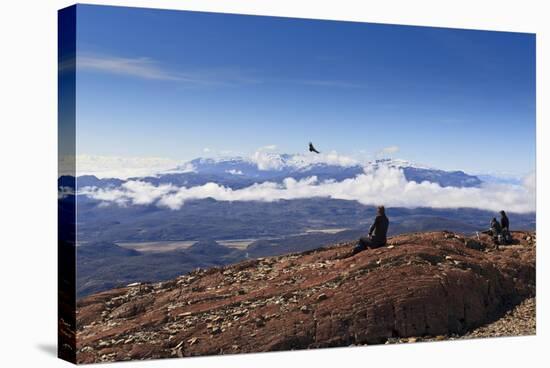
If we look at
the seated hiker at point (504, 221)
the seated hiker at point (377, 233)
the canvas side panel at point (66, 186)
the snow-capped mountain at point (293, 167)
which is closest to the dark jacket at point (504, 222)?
the seated hiker at point (504, 221)

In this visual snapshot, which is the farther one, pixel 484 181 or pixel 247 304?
pixel 484 181

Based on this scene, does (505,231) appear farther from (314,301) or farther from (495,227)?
(314,301)

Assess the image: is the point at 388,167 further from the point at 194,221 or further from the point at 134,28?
Answer: the point at 134,28

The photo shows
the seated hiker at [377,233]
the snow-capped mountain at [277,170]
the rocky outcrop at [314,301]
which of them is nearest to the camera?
the rocky outcrop at [314,301]

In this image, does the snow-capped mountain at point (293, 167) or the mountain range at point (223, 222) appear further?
the snow-capped mountain at point (293, 167)

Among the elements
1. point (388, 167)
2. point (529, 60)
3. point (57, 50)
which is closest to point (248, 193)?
point (388, 167)

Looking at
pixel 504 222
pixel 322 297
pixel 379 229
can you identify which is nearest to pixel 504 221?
pixel 504 222

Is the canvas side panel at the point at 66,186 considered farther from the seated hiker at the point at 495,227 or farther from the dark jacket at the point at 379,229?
the seated hiker at the point at 495,227
